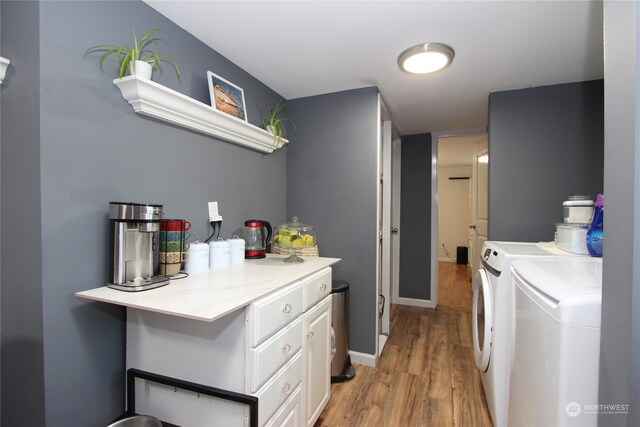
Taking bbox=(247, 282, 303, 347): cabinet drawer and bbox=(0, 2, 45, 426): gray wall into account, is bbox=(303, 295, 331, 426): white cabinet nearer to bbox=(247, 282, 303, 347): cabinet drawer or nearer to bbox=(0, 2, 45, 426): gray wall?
bbox=(247, 282, 303, 347): cabinet drawer

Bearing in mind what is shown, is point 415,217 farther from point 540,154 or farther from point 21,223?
point 21,223

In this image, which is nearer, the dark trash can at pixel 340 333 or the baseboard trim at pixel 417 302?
the dark trash can at pixel 340 333

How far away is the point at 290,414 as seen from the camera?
4.10ft

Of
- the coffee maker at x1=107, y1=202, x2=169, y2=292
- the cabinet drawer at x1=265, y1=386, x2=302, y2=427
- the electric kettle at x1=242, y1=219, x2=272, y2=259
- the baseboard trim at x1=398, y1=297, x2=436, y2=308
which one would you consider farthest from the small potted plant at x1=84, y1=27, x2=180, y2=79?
the baseboard trim at x1=398, y1=297, x2=436, y2=308

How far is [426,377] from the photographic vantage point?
2.07 meters

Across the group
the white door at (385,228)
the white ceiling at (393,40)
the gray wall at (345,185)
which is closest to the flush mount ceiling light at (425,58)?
the white ceiling at (393,40)

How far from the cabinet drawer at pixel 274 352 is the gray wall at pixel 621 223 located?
0.98 meters

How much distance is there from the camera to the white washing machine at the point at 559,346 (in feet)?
2.47

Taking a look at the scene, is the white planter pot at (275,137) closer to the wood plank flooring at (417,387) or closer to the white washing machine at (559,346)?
the white washing machine at (559,346)

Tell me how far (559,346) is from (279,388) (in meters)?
0.97

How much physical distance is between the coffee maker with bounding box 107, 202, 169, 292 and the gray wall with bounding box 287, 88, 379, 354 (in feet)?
4.54

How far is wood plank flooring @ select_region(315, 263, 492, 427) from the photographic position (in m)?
1.66

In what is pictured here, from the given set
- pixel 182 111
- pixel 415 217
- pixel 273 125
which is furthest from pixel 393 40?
pixel 415 217

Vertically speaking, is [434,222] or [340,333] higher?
[434,222]
